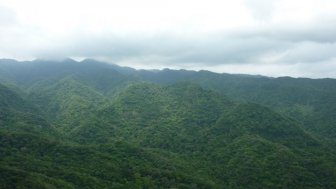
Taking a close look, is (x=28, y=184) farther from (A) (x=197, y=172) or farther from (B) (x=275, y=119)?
(B) (x=275, y=119)

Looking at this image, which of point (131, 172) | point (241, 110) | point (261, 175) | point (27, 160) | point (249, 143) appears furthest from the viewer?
point (241, 110)

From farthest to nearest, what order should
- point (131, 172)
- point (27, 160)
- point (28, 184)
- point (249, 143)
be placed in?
point (249, 143) < point (131, 172) < point (27, 160) < point (28, 184)

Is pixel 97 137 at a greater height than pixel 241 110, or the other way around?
pixel 241 110

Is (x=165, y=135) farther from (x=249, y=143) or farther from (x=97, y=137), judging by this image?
(x=249, y=143)

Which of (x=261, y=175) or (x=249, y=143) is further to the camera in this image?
(x=249, y=143)

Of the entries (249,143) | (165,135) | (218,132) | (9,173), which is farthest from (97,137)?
(9,173)

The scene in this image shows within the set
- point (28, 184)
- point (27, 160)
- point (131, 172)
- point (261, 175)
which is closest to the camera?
point (28, 184)

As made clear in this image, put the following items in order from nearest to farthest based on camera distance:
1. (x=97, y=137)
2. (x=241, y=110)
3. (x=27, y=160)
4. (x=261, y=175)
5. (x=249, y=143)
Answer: (x=27, y=160), (x=261, y=175), (x=249, y=143), (x=97, y=137), (x=241, y=110)

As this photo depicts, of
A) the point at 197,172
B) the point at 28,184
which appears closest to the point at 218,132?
the point at 197,172

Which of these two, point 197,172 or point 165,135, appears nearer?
point 197,172
